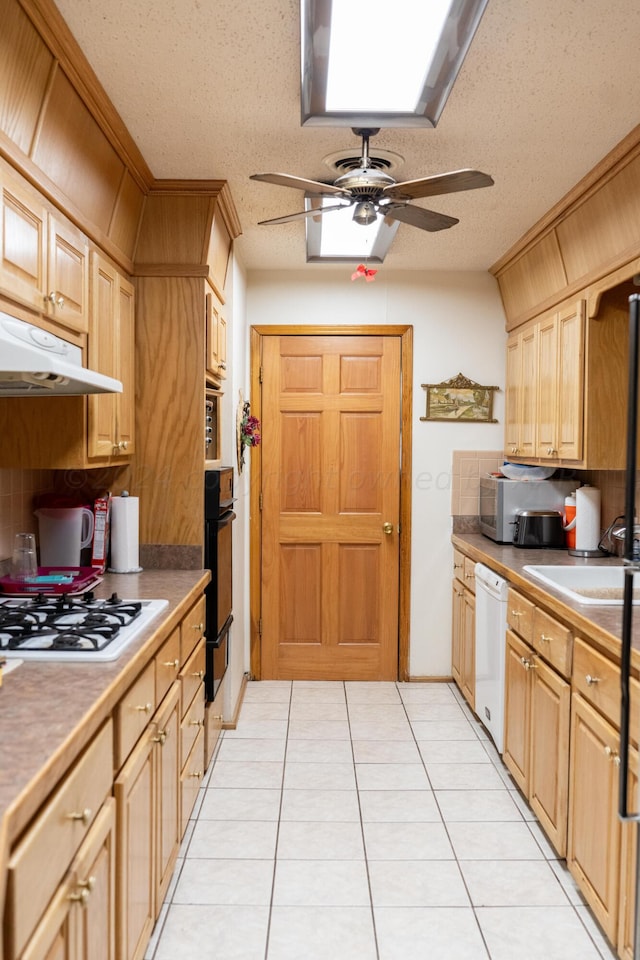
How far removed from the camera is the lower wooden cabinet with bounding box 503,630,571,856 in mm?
2424

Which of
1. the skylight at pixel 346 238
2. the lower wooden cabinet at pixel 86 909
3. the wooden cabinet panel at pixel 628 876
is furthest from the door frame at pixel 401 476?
the lower wooden cabinet at pixel 86 909

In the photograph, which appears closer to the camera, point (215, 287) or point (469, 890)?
point (469, 890)

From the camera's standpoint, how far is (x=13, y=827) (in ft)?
3.45

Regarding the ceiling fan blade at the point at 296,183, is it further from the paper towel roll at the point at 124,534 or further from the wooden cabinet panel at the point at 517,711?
the wooden cabinet panel at the point at 517,711

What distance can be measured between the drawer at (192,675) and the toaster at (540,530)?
181cm

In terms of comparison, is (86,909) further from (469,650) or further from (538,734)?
(469,650)

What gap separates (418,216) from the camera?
2.55 metres

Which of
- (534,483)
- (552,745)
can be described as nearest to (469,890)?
(552,745)

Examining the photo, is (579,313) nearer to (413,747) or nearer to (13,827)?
(413,747)

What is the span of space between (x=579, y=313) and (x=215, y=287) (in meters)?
1.63

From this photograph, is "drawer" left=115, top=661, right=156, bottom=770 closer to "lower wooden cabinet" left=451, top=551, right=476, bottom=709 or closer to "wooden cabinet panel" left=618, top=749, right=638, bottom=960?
"wooden cabinet panel" left=618, top=749, right=638, bottom=960

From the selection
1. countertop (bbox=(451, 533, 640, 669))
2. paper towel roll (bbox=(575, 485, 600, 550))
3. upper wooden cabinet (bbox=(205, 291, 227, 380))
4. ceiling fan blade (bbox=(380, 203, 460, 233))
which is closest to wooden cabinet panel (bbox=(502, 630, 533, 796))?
countertop (bbox=(451, 533, 640, 669))

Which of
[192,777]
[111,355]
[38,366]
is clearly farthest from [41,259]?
[192,777]

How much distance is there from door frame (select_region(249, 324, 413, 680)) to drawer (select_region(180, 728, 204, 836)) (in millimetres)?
1598
